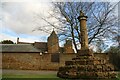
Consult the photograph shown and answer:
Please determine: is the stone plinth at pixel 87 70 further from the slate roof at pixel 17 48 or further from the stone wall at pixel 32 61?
the slate roof at pixel 17 48

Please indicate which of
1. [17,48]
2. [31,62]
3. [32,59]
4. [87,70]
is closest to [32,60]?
[32,59]

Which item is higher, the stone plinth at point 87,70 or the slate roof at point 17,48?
the slate roof at point 17,48

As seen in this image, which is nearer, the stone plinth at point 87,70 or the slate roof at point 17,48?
the stone plinth at point 87,70

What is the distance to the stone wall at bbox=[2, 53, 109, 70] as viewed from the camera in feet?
116

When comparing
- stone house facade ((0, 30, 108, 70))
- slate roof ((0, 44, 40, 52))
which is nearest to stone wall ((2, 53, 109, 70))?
stone house facade ((0, 30, 108, 70))

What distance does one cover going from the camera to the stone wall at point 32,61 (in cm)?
3538

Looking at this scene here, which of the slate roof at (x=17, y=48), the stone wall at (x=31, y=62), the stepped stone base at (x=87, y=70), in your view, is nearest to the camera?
the stepped stone base at (x=87, y=70)

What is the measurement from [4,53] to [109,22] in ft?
60.6

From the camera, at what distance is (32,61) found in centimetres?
3581

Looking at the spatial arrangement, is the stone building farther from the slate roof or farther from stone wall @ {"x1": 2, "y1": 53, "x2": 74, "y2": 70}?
the slate roof

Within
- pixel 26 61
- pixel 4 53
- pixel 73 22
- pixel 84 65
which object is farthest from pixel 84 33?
pixel 4 53

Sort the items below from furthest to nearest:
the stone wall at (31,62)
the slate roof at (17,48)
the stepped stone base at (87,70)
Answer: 1. the slate roof at (17,48)
2. the stone wall at (31,62)
3. the stepped stone base at (87,70)

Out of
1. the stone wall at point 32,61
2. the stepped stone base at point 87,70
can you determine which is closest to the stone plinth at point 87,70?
the stepped stone base at point 87,70

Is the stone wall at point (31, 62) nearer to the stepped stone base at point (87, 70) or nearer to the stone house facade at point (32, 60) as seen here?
the stone house facade at point (32, 60)
